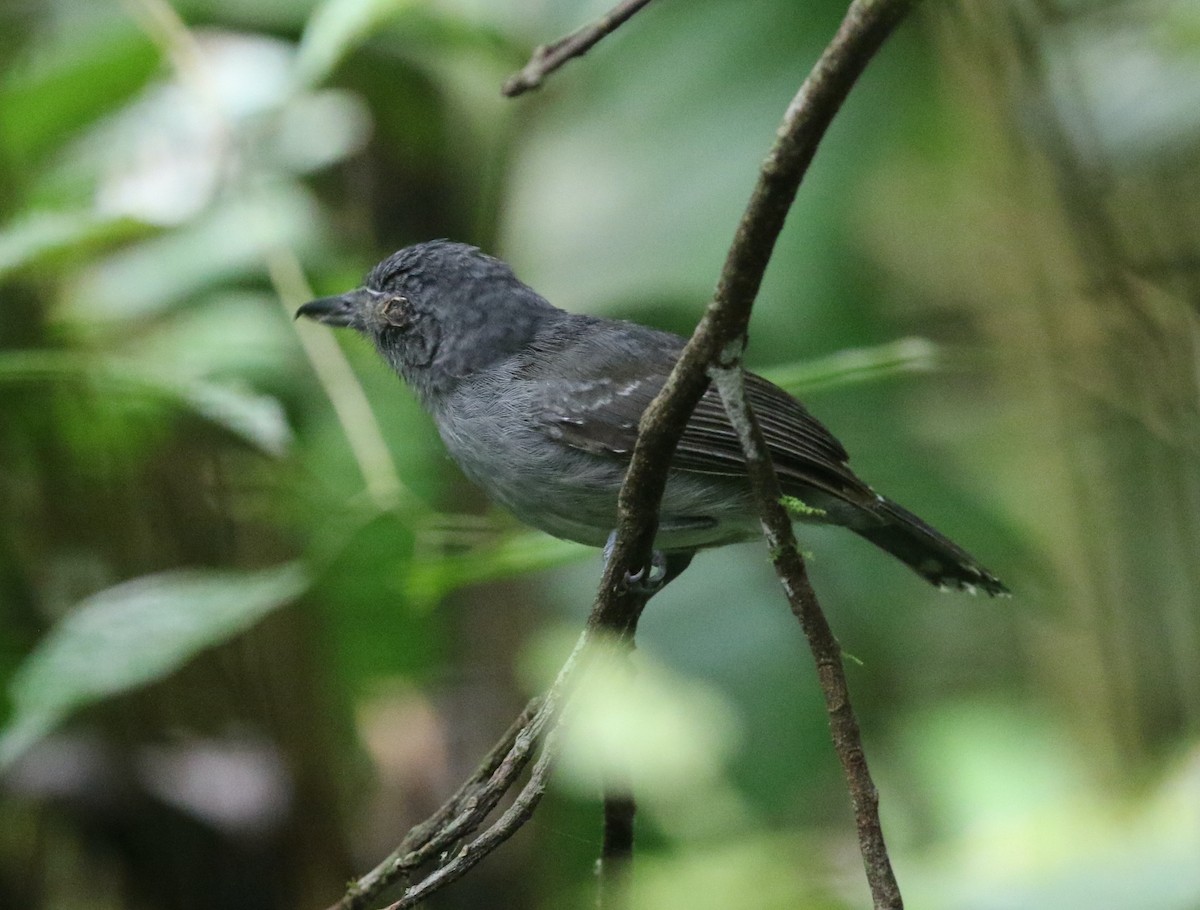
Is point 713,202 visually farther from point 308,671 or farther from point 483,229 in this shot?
point 308,671

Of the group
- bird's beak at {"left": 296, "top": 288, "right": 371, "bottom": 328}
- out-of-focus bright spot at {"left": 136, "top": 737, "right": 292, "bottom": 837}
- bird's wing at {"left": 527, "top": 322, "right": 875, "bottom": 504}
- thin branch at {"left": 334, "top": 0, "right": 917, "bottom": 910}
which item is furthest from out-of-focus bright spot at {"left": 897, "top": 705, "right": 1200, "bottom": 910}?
out-of-focus bright spot at {"left": 136, "top": 737, "right": 292, "bottom": 837}

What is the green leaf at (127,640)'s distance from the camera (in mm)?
2752

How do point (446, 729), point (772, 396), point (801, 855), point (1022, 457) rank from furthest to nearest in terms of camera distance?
point (1022, 457) → point (446, 729) → point (801, 855) → point (772, 396)

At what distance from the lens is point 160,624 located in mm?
2912

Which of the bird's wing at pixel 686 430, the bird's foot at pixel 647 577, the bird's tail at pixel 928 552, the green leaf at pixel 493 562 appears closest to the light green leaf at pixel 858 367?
the bird's wing at pixel 686 430

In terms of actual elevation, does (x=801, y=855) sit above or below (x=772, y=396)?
below

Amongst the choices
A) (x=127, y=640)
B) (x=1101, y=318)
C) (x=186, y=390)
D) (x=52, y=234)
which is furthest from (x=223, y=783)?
(x=1101, y=318)

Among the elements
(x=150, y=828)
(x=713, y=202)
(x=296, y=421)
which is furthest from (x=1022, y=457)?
(x=150, y=828)

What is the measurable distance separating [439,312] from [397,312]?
0.14 metres

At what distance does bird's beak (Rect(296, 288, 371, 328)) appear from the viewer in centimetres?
341

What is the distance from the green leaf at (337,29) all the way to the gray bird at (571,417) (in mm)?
524

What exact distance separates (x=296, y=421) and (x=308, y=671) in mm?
900

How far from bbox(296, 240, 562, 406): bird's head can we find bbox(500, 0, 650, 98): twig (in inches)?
54.4

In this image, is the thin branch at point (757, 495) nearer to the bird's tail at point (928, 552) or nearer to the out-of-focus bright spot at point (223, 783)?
the bird's tail at point (928, 552)
